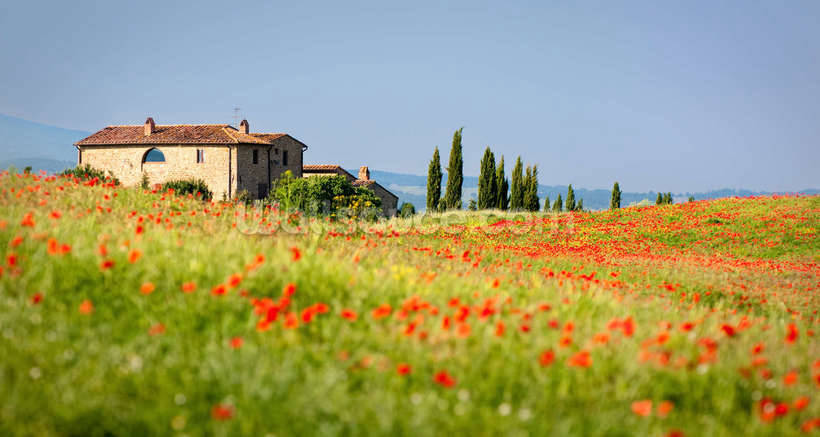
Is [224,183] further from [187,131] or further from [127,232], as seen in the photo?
[127,232]

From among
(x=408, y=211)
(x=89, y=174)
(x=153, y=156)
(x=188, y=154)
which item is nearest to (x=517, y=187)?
(x=408, y=211)

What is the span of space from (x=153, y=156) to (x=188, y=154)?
4.99m

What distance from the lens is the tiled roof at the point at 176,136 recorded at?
164ft

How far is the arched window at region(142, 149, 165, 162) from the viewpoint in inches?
2023

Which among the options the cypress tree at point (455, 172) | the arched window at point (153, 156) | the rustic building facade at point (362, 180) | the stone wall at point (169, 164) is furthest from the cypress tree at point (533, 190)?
the arched window at point (153, 156)

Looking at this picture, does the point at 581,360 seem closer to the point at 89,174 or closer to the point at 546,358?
the point at 546,358

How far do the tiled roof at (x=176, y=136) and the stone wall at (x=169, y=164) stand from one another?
531 mm

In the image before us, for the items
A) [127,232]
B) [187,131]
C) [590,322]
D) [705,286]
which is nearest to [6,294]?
[127,232]

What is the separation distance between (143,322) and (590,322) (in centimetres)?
422

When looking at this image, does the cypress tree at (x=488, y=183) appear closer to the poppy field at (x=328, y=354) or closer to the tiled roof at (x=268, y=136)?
the tiled roof at (x=268, y=136)

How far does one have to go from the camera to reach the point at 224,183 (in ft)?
163

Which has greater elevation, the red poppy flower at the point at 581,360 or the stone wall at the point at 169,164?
the stone wall at the point at 169,164

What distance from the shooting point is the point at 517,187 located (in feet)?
204

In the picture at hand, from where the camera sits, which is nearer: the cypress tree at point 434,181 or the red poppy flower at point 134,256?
the red poppy flower at point 134,256
